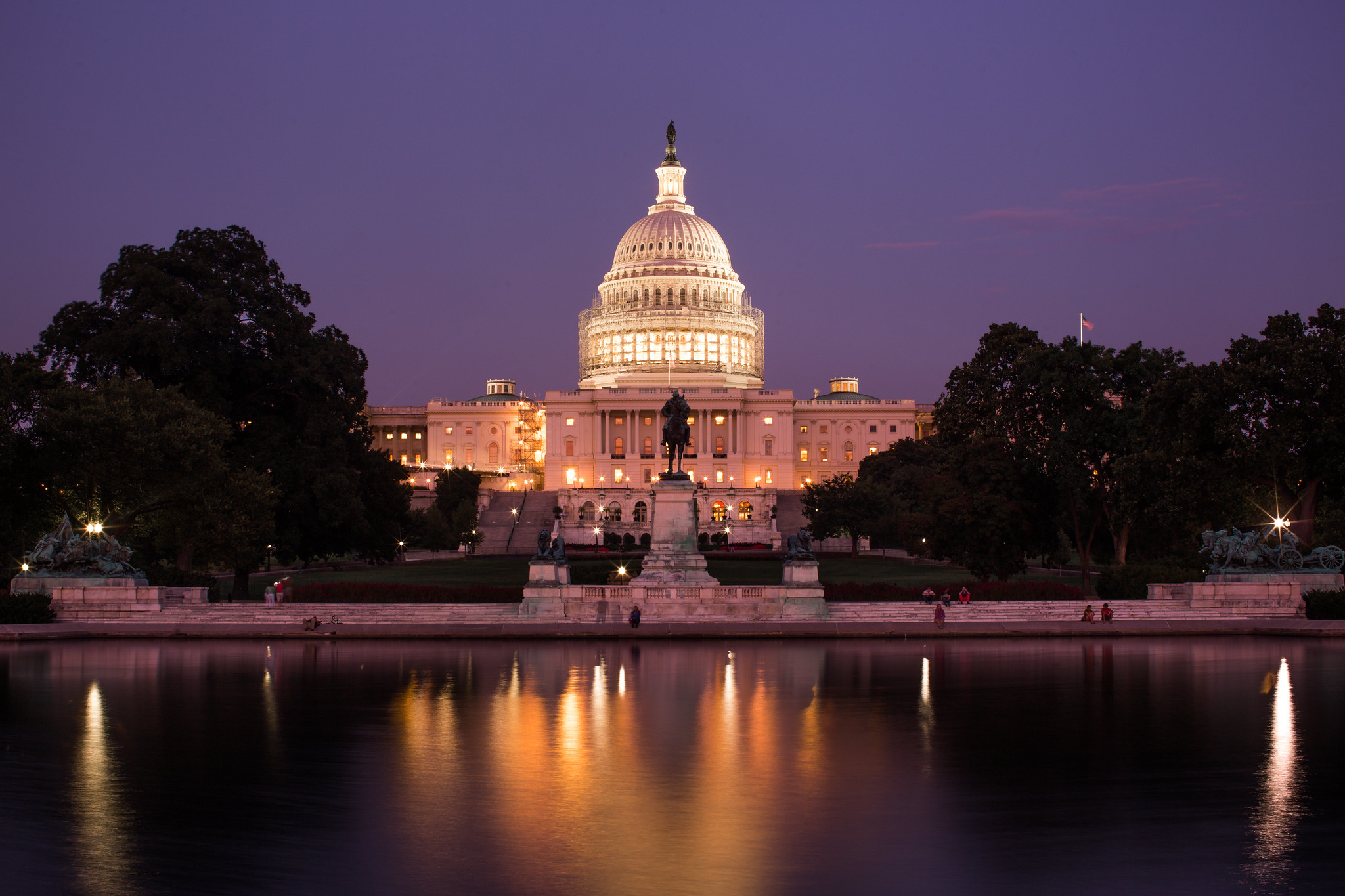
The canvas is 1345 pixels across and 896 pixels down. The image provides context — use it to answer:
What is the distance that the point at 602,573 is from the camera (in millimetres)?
51906

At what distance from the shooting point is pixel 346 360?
5341 centimetres

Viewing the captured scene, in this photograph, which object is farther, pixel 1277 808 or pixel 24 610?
pixel 24 610

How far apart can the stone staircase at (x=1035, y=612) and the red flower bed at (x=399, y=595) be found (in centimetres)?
1041

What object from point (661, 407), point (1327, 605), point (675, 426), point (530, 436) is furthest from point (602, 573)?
point (530, 436)

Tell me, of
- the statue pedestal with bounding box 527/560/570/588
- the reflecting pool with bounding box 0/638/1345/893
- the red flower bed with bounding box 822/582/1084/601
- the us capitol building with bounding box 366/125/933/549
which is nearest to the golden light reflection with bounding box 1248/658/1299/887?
the reflecting pool with bounding box 0/638/1345/893

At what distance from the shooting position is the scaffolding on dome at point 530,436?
159 metres

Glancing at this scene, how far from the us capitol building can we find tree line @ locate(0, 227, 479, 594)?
6979 centimetres

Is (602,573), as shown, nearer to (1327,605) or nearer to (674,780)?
(1327,605)

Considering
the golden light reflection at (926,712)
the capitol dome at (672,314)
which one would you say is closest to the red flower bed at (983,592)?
the golden light reflection at (926,712)

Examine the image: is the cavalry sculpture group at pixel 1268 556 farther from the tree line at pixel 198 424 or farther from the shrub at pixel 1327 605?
the tree line at pixel 198 424

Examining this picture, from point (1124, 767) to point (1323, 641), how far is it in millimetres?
18572

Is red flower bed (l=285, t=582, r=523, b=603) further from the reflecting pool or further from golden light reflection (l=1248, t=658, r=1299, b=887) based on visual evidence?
golden light reflection (l=1248, t=658, r=1299, b=887)

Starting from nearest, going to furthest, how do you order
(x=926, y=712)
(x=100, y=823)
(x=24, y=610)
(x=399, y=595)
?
(x=100, y=823), (x=926, y=712), (x=24, y=610), (x=399, y=595)

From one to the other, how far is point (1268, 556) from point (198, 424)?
1340 inches
